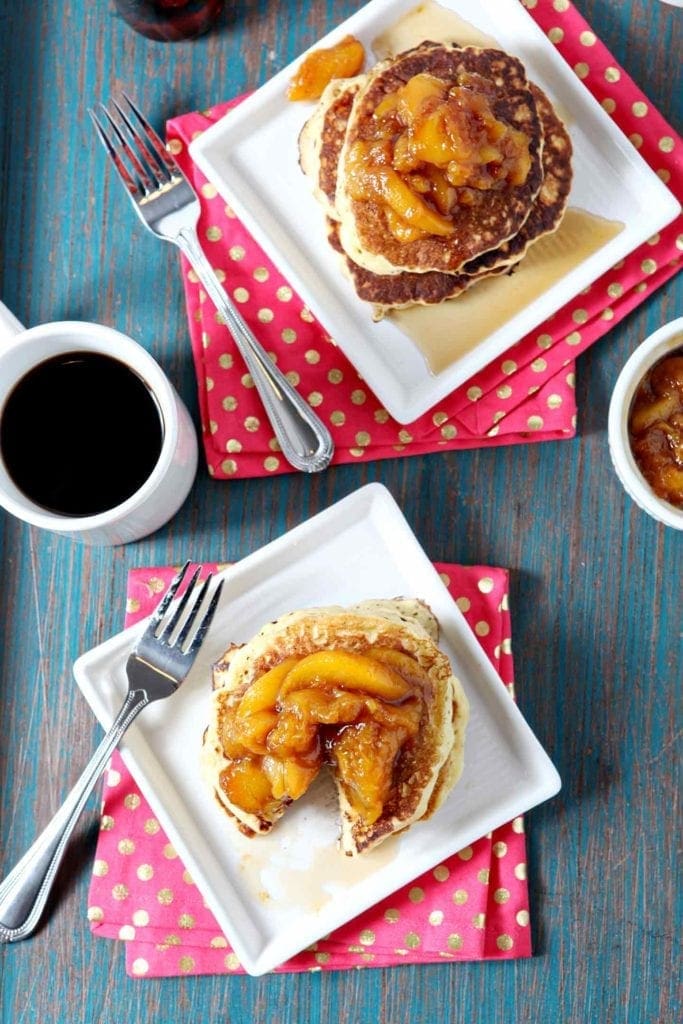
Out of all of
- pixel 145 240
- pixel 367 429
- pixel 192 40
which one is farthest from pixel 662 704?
pixel 192 40

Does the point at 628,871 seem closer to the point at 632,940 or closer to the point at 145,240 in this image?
the point at 632,940

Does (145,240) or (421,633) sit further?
(145,240)

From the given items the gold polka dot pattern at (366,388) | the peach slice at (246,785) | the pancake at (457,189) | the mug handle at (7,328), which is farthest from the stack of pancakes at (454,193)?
the peach slice at (246,785)

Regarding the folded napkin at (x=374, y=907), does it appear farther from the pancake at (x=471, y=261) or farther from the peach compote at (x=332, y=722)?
the pancake at (x=471, y=261)

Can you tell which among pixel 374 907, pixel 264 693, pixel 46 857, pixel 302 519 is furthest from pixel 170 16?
pixel 374 907

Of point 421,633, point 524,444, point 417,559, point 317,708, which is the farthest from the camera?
point 524,444

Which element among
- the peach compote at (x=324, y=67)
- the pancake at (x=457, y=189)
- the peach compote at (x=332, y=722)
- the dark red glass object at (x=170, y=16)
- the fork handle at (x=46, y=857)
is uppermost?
the dark red glass object at (x=170, y=16)

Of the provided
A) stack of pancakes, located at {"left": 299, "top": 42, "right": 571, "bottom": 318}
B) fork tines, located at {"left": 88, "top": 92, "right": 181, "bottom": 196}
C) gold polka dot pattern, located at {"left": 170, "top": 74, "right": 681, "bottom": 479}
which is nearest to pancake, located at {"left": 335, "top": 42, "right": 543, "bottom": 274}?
stack of pancakes, located at {"left": 299, "top": 42, "right": 571, "bottom": 318}
